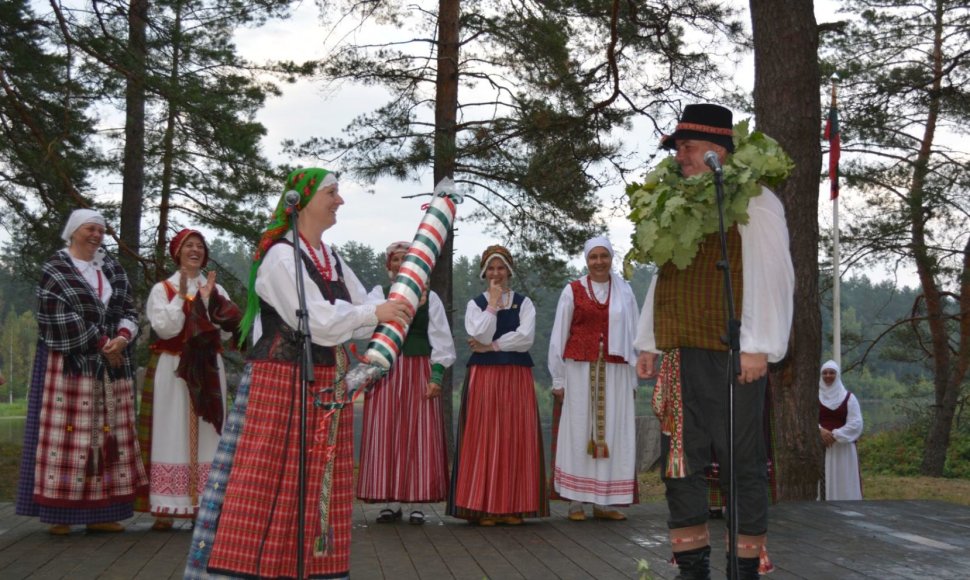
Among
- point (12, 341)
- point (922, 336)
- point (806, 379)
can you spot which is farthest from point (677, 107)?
point (12, 341)

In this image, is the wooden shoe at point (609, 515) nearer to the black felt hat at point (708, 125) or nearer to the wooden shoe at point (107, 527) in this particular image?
the wooden shoe at point (107, 527)

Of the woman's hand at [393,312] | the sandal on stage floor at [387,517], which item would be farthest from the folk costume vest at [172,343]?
the woman's hand at [393,312]

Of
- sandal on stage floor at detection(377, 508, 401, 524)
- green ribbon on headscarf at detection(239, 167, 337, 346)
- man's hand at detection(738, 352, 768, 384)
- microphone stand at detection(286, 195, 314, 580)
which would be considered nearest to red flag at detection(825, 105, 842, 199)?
sandal on stage floor at detection(377, 508, 401, 524)

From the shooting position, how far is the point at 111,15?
11633 millimetres

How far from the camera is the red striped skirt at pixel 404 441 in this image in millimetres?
7164

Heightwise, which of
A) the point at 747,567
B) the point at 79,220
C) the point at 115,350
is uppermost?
the point at 79,220

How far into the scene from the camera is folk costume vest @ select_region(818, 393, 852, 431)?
35.8ft

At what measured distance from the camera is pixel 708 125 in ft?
14.4

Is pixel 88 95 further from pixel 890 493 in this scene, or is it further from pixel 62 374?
pixel 890 493

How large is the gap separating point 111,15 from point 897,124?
11846mm

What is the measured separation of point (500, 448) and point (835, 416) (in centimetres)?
517

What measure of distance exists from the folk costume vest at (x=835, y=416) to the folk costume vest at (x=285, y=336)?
7.95 m

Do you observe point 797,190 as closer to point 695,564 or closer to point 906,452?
point 695,564

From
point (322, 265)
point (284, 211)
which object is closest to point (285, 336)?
point (322, 265)
